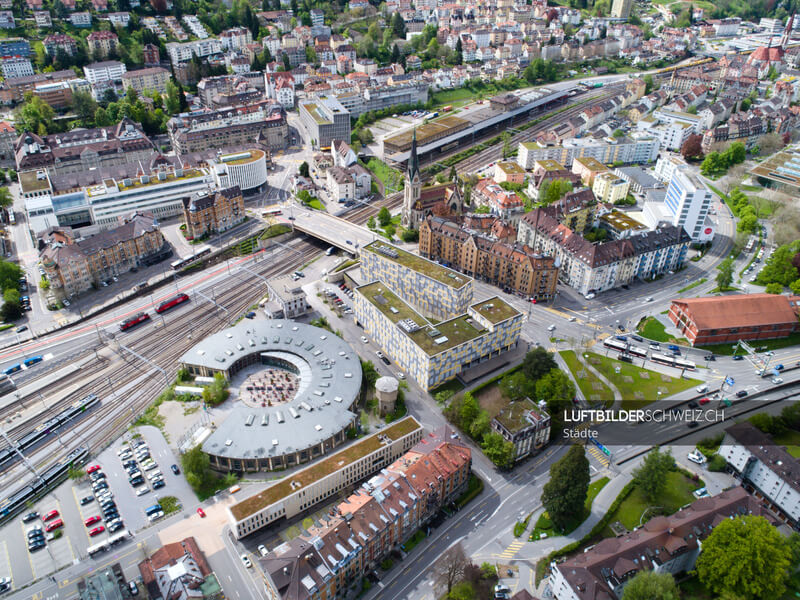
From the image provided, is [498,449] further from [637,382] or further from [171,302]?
[171,302]

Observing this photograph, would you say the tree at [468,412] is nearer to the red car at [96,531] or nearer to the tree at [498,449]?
the tree at [498,449]

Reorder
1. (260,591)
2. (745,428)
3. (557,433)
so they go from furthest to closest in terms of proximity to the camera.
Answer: (557,433) → (745,428) → (260,591)

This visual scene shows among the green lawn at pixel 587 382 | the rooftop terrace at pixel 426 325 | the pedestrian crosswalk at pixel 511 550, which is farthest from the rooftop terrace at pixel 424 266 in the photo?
the pedestrian crosswalk at pixel 511 550

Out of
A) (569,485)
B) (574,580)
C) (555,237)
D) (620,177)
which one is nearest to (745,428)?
(569,485)

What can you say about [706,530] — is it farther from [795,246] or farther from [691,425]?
[795,246]

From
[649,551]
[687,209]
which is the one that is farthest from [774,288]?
[649,551]

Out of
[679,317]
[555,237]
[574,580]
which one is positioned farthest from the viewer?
[555,237]
